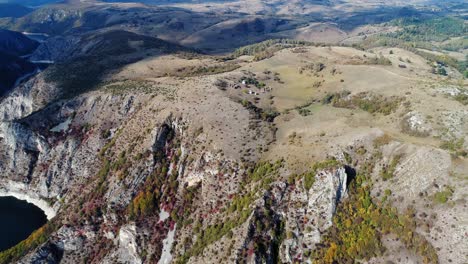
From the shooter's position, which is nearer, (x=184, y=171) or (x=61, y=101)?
(x=184, y=171)

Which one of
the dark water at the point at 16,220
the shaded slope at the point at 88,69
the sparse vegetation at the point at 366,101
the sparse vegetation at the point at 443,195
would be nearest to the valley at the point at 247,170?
the sparse vegetation at the point at 443,195

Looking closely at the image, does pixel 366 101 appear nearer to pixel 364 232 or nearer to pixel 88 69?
pixel 364 232

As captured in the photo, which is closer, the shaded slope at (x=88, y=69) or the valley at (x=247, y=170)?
the valley at (x=247, y=170)

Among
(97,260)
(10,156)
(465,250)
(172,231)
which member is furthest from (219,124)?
(10,156)

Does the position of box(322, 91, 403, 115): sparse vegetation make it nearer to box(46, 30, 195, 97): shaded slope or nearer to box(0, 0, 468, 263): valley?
box(0, 0, 468, 263): valley

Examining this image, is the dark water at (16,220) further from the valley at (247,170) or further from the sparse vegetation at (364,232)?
the sparse vegetation at (364,232)

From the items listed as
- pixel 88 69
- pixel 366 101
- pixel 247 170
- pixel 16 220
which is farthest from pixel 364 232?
pixel 88 69

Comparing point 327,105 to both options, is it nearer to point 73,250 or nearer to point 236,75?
point 236,75

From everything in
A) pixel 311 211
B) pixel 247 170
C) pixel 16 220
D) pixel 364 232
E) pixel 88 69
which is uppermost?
pixel 88 69

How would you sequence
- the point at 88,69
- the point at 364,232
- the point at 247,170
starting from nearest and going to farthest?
1. the point at 364,232
2. the point at 247,170
3. the point at 88,69
